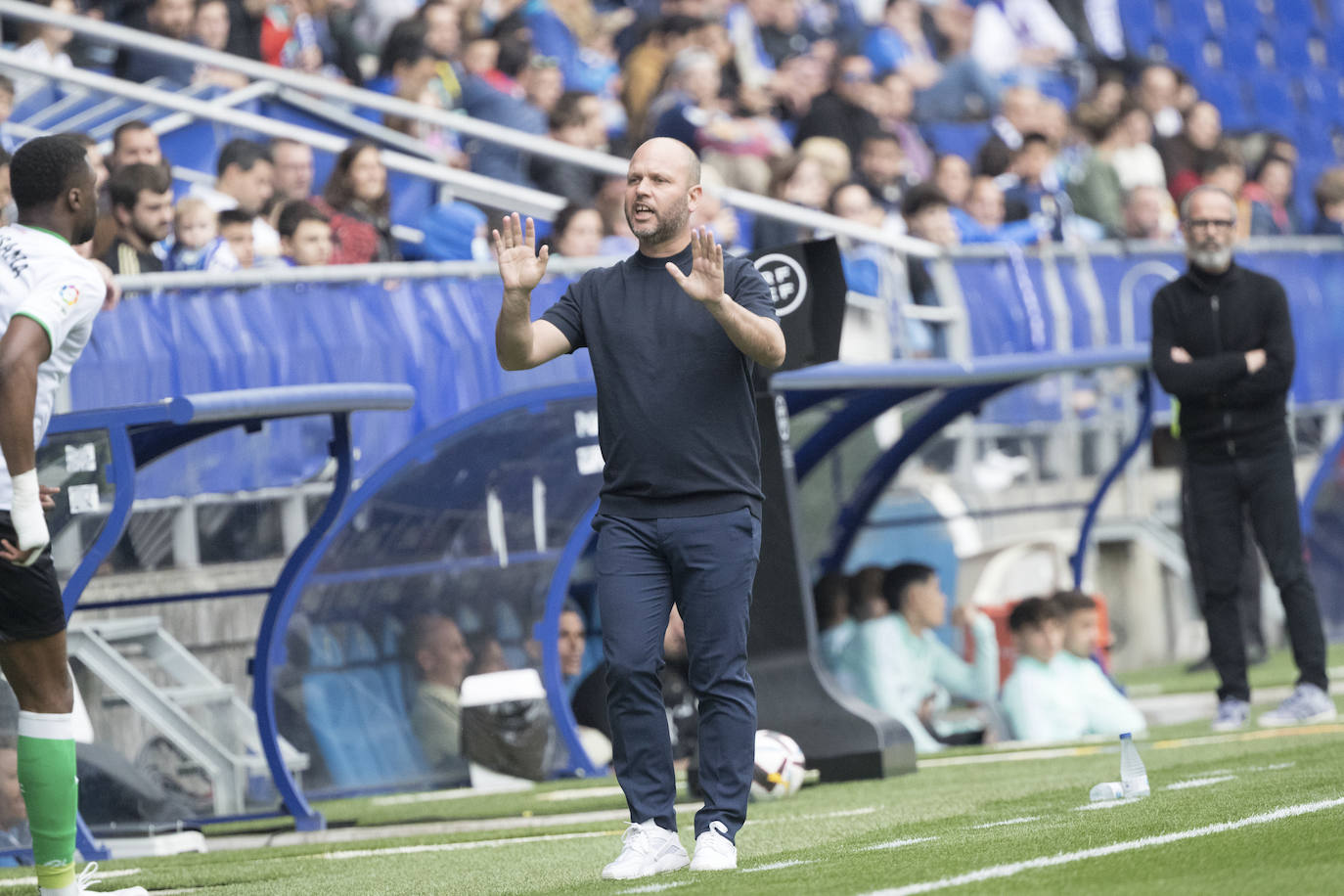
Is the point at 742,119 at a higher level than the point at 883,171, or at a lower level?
higher

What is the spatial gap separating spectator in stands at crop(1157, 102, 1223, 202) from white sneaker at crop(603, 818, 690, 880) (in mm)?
13151

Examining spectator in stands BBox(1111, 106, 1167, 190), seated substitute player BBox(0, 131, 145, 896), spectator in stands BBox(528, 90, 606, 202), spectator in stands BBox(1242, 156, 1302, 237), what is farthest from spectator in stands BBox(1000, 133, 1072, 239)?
seated substitute player BBox(0, 131, 145, 896)

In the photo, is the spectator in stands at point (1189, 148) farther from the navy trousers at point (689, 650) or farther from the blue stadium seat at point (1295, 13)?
the navy trousers at point (689, 650)

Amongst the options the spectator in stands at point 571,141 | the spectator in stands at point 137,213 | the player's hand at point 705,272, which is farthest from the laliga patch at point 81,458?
the spectator in stands at point 571,141

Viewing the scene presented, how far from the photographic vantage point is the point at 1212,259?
962 centimetres

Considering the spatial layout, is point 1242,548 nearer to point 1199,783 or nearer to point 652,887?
point 1199,783

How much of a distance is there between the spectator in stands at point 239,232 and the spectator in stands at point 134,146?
43 cm

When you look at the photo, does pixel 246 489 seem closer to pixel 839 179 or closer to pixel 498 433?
pixel 498 433

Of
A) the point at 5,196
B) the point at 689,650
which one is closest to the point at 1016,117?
the point at 5,196

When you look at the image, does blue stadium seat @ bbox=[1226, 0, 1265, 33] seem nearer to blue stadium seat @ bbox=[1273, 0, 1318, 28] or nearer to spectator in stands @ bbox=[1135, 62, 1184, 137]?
blue stadium seat @ bbox=[1273, 0, 1318, 28]

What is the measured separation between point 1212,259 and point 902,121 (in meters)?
7.97

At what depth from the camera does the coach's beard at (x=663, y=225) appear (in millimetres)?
5691

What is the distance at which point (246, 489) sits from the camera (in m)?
9.04

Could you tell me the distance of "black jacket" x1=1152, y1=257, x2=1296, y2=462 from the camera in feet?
31.1
